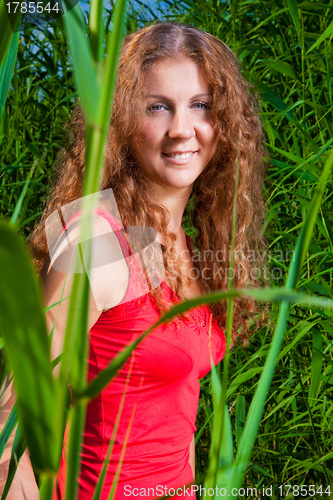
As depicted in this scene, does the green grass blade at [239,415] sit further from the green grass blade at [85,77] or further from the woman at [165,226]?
the green grass blade at [85,77]

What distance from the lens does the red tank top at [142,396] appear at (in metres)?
0.84

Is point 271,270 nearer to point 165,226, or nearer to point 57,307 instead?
point 165,226

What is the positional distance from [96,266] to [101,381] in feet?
2.05

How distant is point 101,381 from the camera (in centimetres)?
15

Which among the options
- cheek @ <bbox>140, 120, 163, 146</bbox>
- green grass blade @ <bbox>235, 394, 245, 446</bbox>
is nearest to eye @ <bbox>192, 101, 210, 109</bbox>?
cheek @ <bbox>140, 120, 163, 146</bbox>

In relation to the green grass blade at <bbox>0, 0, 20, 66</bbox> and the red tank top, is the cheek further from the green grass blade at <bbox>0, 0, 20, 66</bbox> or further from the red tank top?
the green grass blade at <bbox>0, 0, 20, 66</bbox>

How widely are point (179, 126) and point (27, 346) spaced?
0.90 m

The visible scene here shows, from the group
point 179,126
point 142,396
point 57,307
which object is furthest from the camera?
point 179,126

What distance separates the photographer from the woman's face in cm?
99

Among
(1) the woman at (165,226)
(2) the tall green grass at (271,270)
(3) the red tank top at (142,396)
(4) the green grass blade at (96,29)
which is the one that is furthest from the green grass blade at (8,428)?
(3) the red tank top at (142,396)

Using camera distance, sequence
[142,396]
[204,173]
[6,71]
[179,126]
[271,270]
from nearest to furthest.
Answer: [6,71] < [142,396] < [179,126] < [204,173] < [271,270]

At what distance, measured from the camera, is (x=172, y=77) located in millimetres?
998

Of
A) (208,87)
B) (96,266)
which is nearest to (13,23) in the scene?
(96,266)

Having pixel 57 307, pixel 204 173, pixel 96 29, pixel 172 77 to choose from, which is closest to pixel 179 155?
pixel 172 77
